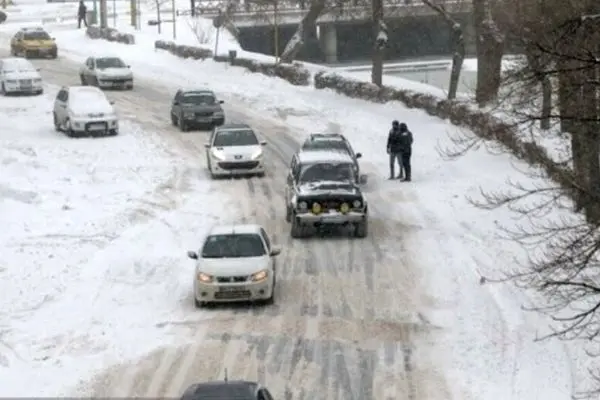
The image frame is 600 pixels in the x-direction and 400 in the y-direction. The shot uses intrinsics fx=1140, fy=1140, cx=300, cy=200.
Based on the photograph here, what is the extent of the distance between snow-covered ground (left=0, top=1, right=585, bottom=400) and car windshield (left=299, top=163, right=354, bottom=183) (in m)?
1.79

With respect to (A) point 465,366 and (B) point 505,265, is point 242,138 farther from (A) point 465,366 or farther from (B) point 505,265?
(A) point 465,366

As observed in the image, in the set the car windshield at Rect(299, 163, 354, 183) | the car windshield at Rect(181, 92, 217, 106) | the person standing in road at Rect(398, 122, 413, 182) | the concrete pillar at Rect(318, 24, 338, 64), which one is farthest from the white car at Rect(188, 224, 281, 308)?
the concrete pillar at Rect(318, 24, 338, 64)

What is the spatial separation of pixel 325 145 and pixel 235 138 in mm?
4697

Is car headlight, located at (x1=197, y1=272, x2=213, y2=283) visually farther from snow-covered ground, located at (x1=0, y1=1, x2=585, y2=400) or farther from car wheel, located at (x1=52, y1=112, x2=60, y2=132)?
car wheel, located at (x1=52, y1=112, x2=60, y2=132)

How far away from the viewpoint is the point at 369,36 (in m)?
92.4

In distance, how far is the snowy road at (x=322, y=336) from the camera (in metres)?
16.5

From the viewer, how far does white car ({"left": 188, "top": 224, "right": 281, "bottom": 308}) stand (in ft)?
65.7

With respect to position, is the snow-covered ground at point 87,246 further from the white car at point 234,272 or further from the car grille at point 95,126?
the white car at point 234,272

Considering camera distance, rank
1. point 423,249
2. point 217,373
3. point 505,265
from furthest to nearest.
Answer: point 423,249 < point 505,265 < point 217,373

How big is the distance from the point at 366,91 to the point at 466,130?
792 centimetres

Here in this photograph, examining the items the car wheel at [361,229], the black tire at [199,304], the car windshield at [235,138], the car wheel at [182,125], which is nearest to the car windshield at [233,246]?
the black tire at [199,304]

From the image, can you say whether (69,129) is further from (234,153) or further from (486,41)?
(486,41)

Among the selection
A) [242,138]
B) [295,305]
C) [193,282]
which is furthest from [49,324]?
[242,138]

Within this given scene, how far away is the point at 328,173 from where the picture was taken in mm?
26297
